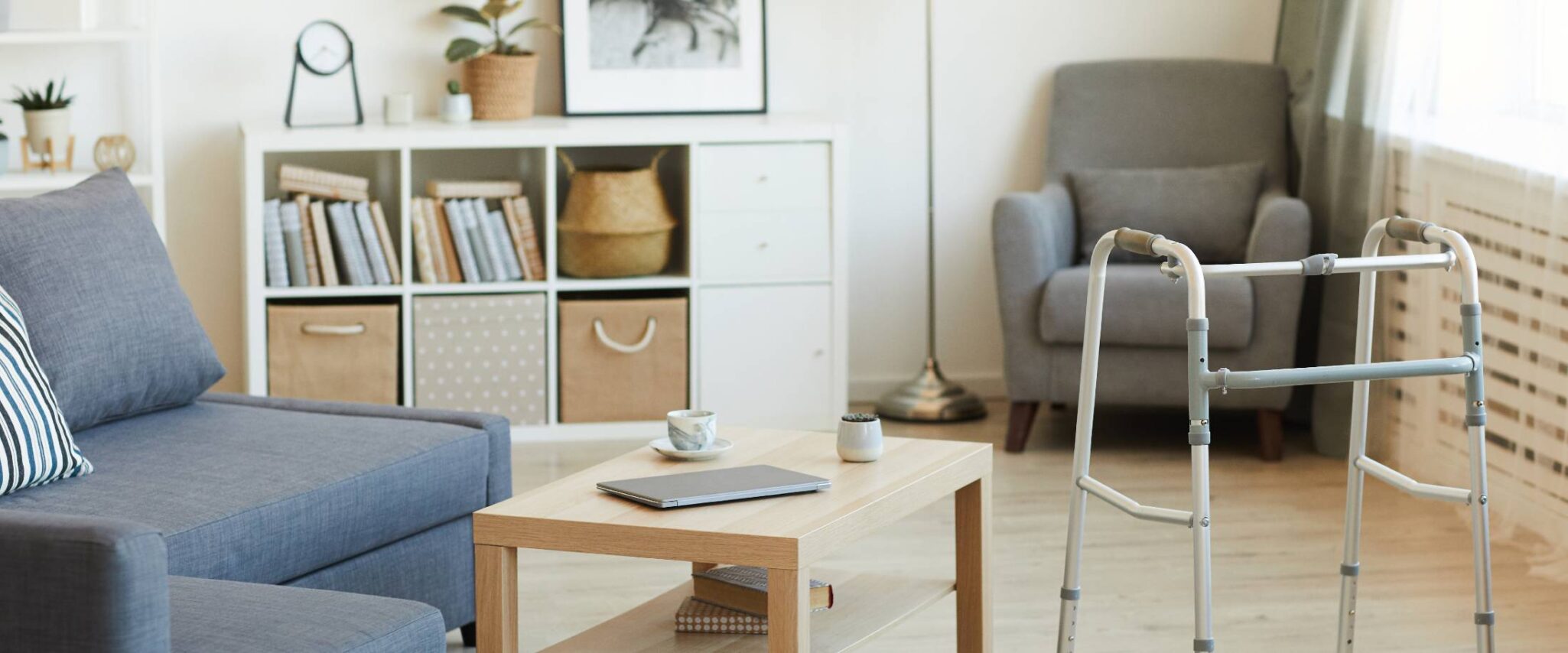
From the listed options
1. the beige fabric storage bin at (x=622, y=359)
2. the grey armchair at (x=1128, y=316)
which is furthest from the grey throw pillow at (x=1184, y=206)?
the beige fabric storage bin at (x=622, y=359)

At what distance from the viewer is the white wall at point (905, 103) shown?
14.1 ft

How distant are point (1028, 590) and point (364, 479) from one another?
3.94 ft

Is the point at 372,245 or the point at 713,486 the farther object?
the point at 372,245

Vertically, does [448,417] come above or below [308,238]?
below

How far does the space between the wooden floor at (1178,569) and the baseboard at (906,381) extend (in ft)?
2.41

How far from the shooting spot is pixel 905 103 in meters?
4.52

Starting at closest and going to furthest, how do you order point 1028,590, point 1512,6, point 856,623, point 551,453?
1. point 856,623
2. point 1028,590
3. point 1512,6
4. point 551,453

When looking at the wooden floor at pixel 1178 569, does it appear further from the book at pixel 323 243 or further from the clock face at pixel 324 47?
the clock face at pixel 324 47

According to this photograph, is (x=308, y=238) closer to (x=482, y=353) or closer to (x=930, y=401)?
(x=482, y=353)

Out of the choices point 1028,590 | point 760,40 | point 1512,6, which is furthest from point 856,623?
point 760,40

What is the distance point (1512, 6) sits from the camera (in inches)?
125

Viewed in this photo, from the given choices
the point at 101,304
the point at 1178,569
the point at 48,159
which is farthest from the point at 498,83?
the point at 1178,569

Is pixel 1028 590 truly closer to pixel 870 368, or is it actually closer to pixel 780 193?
pixel 780 193

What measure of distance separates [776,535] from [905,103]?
2.81 metres
